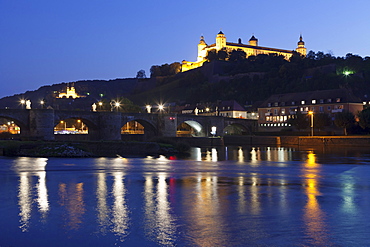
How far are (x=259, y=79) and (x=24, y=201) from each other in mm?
119478

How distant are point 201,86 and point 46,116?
88298 mm

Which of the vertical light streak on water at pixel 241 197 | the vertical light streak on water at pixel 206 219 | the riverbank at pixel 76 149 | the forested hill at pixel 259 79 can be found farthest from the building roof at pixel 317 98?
the vertical light streak on water at pixel 206 219

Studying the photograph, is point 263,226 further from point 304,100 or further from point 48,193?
point 304,100

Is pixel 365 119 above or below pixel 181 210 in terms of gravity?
above

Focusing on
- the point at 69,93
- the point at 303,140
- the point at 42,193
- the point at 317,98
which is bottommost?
the point at 42,193

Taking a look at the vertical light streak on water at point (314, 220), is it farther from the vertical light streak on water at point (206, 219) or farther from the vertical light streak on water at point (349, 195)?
the vertical light streak on water at point (206, 219)

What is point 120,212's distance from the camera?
1269cm

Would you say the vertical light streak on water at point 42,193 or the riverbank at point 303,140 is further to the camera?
the riverbank at point 303,140

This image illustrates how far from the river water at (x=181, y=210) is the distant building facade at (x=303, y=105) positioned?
60.4 m

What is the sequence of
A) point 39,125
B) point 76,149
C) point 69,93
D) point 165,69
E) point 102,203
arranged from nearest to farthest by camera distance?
point 102,203, point 76,149, point 39,125, point 165,69, point 69,93

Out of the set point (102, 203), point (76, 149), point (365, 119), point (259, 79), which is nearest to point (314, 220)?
point (102, 203)

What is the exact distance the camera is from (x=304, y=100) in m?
85.3

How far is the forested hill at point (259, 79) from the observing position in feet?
372

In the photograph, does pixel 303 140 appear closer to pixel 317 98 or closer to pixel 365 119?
pixel 365 119
